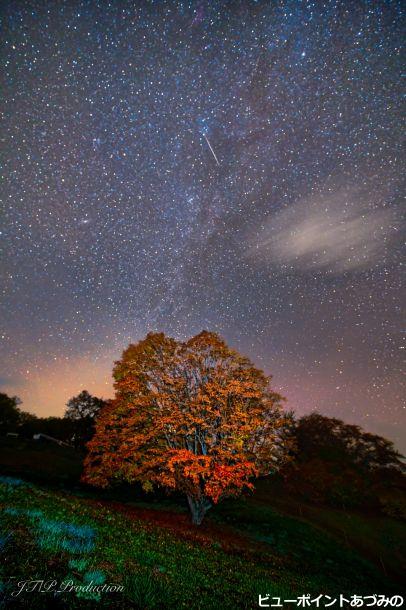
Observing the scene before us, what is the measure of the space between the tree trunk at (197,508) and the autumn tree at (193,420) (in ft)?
0.18

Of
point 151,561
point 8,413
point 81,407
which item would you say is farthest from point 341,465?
point 8,413

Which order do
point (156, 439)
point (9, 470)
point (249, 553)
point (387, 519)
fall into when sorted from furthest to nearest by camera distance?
point (387, 519) → point (9, 470) → point (156, 439) → point (249, 553)

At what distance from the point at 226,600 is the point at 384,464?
5396cm

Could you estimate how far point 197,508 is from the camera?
63.9ft

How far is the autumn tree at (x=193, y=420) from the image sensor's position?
53.8ft

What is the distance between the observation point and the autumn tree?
53.8 ft

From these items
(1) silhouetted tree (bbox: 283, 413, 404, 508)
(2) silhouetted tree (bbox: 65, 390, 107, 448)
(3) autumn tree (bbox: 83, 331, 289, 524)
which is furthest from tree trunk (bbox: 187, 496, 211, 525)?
(2) silhouetted tree (bbox: 65, 390, 107, 448)

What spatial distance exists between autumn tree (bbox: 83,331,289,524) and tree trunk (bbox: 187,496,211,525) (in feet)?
0.18

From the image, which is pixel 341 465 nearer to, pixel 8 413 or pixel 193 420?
pixel 193 420

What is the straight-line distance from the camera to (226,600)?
7.18m

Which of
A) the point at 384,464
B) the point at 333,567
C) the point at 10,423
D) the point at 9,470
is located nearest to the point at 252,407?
the point at 333,567

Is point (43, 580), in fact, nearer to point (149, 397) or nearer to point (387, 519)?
point (149, 397)

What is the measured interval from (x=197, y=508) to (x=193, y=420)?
7.53m

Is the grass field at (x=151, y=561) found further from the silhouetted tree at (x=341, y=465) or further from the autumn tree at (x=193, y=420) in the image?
the silhouetted tree at (x=341, y=465)
